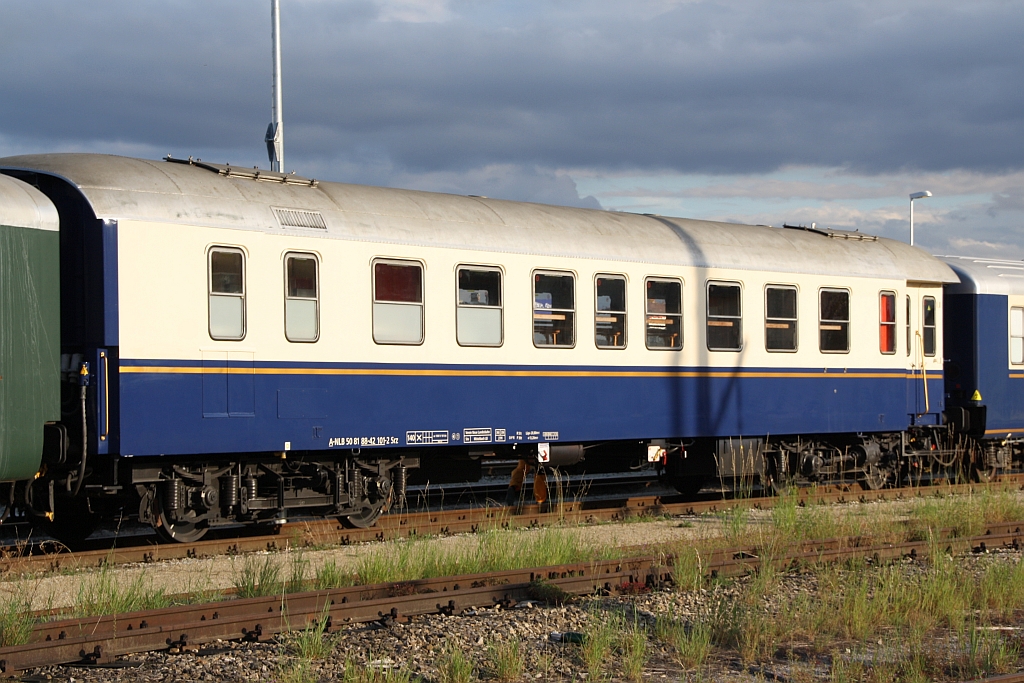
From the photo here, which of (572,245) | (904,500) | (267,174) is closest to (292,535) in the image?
(267,174)

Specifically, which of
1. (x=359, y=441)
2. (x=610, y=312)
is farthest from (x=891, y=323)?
(x=359, y=441)

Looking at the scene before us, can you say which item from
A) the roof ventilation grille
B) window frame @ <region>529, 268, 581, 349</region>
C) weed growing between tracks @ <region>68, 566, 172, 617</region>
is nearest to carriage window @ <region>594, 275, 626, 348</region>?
window frame @ <region>529, 268, 581, 349</region>

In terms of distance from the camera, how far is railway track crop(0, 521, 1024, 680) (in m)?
6.95

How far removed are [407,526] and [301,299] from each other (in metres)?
2.63

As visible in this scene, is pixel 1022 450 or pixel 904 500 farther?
pixel 1022 450

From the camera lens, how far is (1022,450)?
20.1 metres

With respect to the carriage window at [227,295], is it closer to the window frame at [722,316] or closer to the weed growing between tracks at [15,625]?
the weed growing between tracks at [15,625]

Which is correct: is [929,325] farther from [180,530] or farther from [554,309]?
[180,530]

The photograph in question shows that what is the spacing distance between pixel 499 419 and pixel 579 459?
1.49 meters

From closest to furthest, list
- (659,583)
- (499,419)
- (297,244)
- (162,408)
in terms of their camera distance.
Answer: (659,583) → (162,408) → (297,244) → (499,419)

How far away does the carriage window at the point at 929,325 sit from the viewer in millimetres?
17953

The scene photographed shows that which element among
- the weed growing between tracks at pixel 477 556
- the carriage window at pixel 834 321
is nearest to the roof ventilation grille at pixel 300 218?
the weed growing between tracks at pixel 477 556

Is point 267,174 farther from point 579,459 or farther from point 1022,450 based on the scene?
point 1022,450

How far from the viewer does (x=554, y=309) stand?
13859 millimetres
